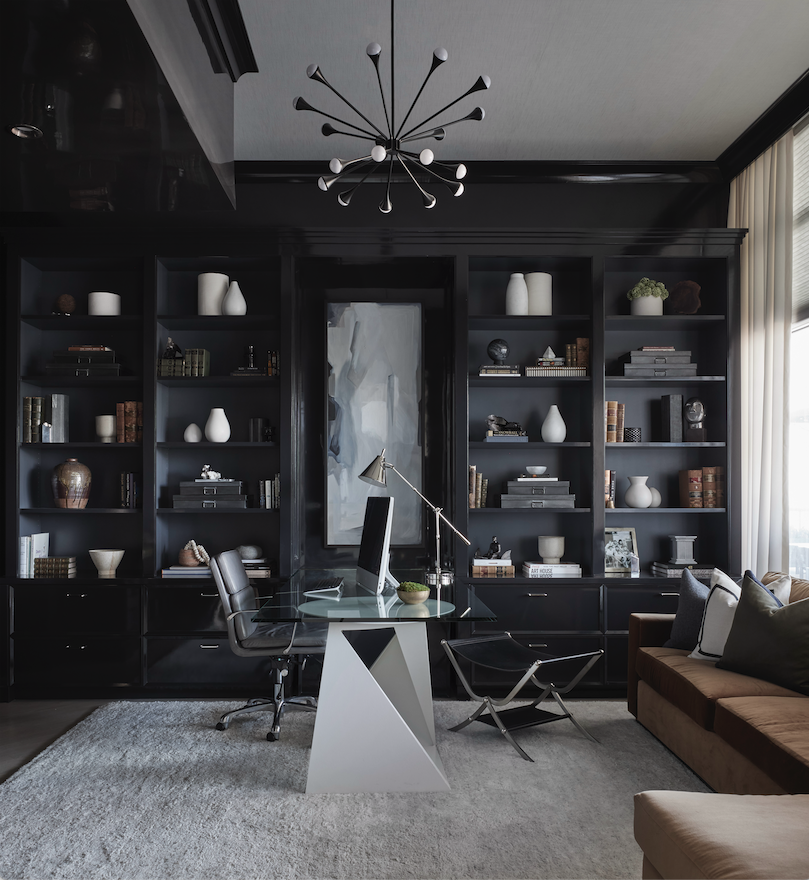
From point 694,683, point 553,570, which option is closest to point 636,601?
point 553,570

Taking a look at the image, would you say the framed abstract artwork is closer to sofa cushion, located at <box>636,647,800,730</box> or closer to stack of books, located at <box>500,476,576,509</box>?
stack of books, located at <box>500,476,576,509</box>

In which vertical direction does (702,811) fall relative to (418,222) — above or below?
below

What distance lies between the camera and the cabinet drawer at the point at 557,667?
166 inches

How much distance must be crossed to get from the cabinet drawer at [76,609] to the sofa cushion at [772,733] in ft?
10.8

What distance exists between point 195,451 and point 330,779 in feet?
8.12

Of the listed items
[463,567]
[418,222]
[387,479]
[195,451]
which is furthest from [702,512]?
[195,451]

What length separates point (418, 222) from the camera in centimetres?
461

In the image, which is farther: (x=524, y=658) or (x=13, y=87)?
(x=524, y=658)

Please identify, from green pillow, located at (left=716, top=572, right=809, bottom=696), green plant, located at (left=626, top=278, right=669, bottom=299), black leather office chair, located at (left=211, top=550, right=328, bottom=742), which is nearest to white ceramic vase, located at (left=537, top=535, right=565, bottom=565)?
green pillow, located at (left=716, top=572, right=809, bottom=696)

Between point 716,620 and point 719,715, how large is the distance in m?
0.63

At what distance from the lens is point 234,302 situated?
4.40 m

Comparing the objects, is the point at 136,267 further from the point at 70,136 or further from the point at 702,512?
the point at 702,512

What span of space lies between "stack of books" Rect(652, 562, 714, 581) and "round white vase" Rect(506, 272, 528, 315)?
1.84 m

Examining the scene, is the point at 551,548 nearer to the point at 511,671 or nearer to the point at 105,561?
the point at 511,671
